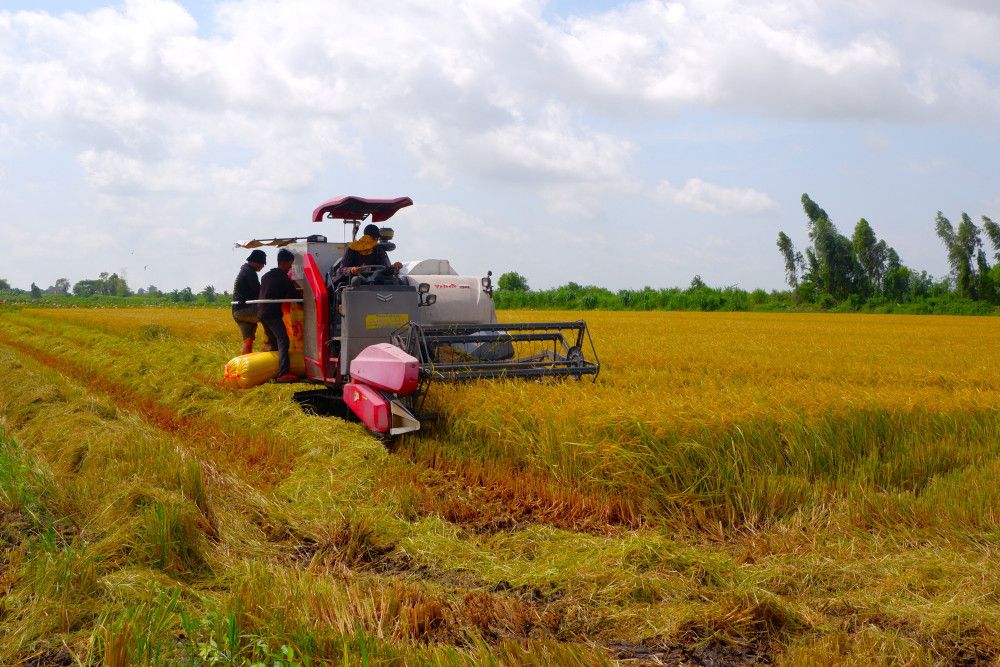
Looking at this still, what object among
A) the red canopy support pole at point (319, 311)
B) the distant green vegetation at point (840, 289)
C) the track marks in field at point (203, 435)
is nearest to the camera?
the track marks in field at point (203, 435)

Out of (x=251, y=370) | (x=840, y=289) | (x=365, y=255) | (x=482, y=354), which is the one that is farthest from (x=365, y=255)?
(x=840, y=289)

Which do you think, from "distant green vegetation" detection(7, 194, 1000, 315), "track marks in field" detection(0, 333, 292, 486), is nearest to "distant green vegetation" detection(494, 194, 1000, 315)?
"distant green vegetation" detection(7, 194, 1000, 315)

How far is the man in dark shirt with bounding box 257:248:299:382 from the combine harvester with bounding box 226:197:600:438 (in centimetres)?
12

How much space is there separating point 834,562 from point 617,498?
5.06ft

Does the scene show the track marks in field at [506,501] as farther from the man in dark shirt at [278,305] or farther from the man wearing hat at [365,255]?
the man in dark shirt at [278,305]

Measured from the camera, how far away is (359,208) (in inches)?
380

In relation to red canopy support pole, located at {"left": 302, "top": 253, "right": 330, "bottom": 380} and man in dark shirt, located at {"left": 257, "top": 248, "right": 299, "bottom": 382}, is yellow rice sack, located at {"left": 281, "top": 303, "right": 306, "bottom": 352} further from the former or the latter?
red canopy support pole, located at {"left": 302, "top": 253, "right": 330, "bottom": 380}

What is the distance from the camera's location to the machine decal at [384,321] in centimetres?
876

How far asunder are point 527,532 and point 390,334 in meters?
3.80

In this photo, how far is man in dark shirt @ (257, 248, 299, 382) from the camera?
378 inches

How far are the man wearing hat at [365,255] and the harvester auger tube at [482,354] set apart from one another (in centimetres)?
88

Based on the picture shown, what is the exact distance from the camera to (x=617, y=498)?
5879 mm

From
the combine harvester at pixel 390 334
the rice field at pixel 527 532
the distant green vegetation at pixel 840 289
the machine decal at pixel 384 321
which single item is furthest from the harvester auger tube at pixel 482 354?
the distant green vegetation at pixel 840 289

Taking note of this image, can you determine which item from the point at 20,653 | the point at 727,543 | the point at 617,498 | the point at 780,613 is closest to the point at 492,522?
the point at 617,498
